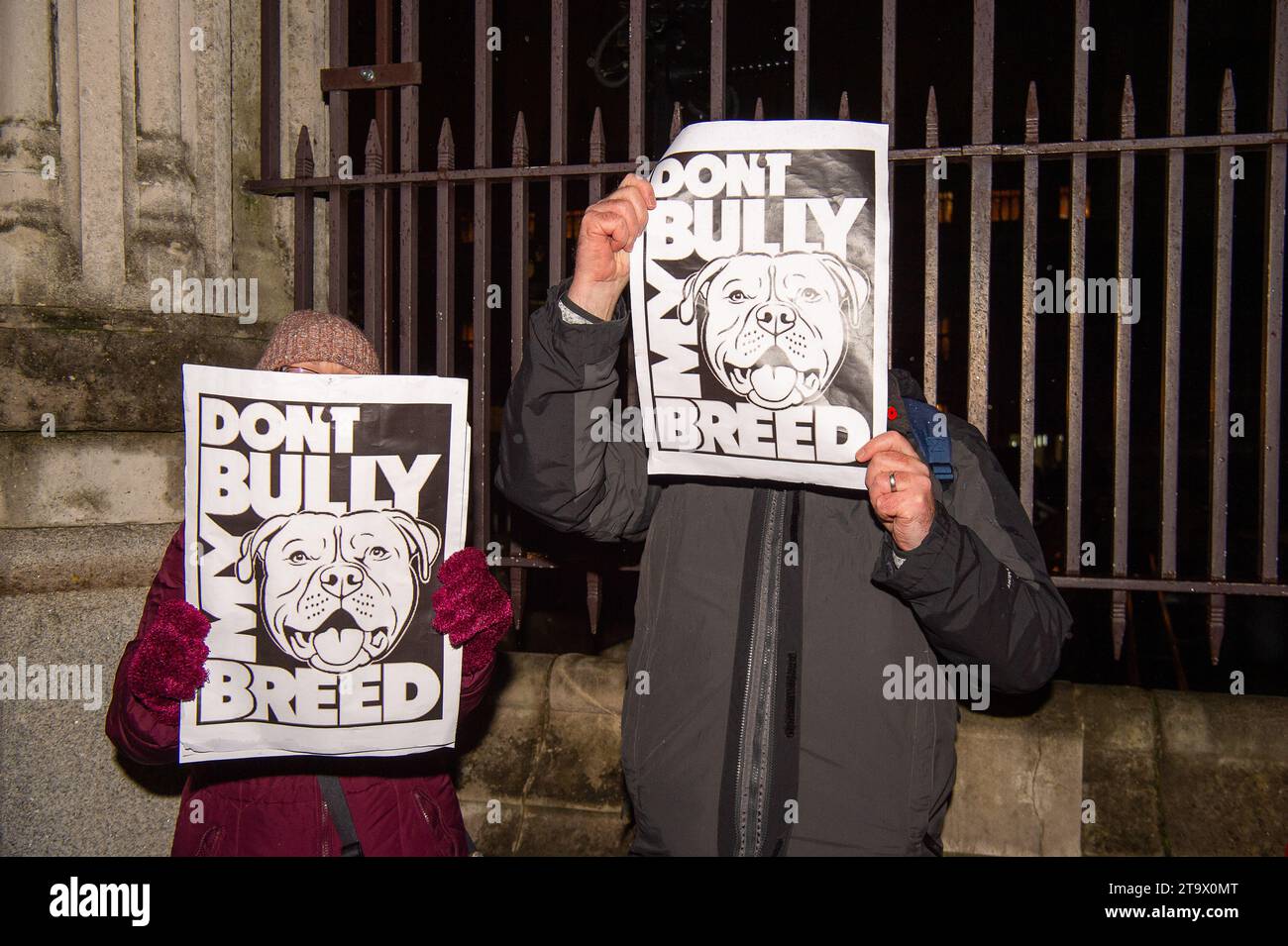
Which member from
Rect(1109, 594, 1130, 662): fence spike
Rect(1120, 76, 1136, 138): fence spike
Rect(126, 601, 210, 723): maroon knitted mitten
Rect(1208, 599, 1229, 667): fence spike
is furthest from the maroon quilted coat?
Rect(1120, 76, 1136, 138): fence spike

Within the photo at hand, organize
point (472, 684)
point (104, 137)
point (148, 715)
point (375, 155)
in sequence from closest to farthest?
point (148, 715), point (472, 684), point (104, 137), point (375, 155)

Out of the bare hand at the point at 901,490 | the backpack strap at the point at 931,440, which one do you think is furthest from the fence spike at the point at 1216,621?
the bare hand at the point at 901,490

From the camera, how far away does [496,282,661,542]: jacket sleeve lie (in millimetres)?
2041

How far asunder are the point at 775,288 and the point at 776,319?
63mm

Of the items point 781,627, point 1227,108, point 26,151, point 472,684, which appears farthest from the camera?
point 26,151

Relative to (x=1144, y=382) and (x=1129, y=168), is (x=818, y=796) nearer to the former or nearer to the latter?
(x=1129, y=168)

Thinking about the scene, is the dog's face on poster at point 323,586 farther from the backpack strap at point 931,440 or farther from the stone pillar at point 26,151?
the stone pillar at point 26,151

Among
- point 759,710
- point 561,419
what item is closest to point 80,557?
point 561,419

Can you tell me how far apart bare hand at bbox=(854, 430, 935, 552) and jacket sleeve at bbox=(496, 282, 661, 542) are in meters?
0.63

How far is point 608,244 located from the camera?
1985 millimetres

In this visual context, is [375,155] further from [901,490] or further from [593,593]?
[901,490]

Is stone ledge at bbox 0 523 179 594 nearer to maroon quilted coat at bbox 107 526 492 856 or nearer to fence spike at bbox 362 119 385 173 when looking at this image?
maroon quilted coat at bbox 107 526 492 856
